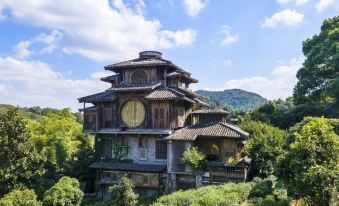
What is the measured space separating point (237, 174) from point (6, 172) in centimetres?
1886

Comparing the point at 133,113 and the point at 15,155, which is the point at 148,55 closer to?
the point at 133,113

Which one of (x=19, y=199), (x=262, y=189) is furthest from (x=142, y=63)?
(x=262, y=189)

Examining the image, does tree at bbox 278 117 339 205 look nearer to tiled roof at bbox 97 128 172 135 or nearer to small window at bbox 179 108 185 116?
tiled roof at bbox 97 128 172 135

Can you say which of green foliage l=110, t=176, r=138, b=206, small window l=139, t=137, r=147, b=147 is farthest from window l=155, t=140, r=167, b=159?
green foliage l=110, t=176, r=138, b=206

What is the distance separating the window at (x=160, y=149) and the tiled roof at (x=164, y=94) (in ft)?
14.6

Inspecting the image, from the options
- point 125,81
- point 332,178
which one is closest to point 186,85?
point 125,81

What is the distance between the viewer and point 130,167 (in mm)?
32469

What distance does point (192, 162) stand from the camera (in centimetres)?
2877

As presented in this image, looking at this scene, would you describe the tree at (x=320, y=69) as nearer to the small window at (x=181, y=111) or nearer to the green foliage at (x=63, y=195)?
the small window at (x=181, y=111)

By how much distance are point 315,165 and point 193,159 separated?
44.3ft

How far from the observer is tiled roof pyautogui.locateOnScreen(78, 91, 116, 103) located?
1369 inches

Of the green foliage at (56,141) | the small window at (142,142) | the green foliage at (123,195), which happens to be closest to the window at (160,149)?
the small window at (142,142)

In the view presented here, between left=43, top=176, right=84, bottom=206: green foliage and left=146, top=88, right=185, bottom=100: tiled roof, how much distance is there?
1011 cm

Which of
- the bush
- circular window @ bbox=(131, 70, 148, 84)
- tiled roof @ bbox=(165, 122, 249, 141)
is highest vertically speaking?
circular window @ bbox=(131, 70, 148, 84)
